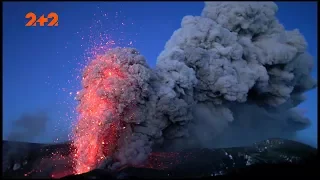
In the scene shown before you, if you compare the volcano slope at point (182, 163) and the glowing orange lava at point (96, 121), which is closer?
the glowing orange lava at point (96, 121)

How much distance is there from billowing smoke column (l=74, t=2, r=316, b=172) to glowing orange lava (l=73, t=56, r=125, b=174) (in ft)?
0.24

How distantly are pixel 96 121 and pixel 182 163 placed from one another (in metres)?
14.0

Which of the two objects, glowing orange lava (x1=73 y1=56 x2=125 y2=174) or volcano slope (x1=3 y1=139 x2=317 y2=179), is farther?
volcano slope (x1=3 y1=139 x2=317 y2=179)

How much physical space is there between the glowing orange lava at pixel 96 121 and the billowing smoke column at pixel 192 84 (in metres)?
0.07

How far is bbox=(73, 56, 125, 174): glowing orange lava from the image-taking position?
2794cm

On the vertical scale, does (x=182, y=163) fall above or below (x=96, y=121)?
below

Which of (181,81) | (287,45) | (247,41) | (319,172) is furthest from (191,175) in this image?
(287,45)

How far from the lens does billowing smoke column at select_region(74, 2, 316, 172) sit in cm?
2877

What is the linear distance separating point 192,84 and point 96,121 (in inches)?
396

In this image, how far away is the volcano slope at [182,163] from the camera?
100ft

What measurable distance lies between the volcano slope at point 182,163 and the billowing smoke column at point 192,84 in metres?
1.52

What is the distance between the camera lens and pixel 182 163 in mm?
38875

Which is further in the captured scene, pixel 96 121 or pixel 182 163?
pixel 182 163

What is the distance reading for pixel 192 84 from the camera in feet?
112
